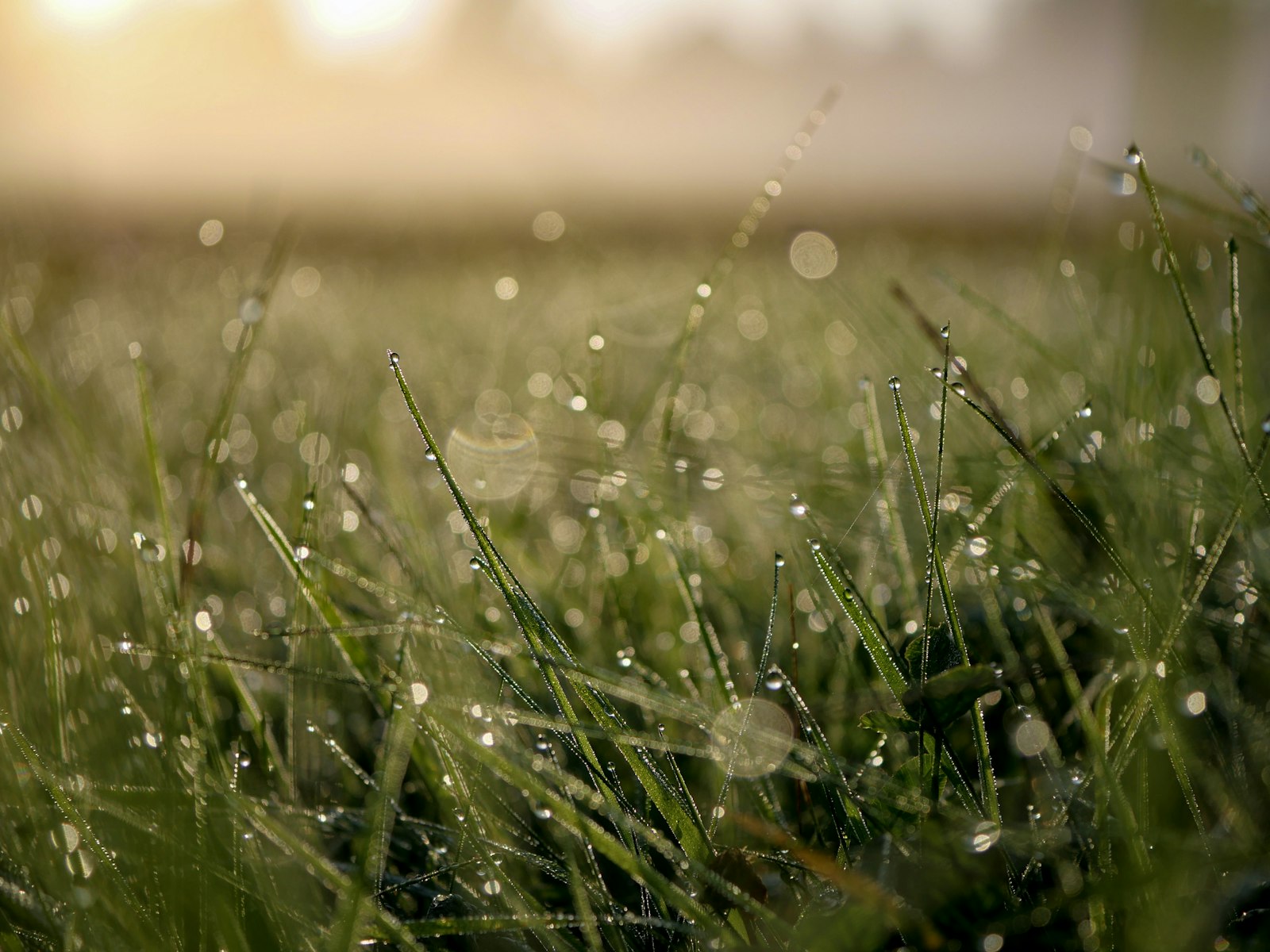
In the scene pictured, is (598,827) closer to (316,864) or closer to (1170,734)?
(316,864)

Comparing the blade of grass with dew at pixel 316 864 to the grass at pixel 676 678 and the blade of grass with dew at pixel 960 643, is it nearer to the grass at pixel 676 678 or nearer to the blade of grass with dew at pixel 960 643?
the grass at pixel 676 678

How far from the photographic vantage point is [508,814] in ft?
2.10

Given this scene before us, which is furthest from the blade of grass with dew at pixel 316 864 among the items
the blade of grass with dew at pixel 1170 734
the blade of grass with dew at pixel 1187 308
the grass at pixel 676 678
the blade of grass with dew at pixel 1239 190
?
the blade of grass with dew at pixel 1239 190

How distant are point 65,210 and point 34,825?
9.90 feet

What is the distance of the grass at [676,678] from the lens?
19.6 inches

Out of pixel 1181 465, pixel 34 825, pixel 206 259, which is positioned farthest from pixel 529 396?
pixel 206 259

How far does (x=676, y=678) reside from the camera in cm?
80

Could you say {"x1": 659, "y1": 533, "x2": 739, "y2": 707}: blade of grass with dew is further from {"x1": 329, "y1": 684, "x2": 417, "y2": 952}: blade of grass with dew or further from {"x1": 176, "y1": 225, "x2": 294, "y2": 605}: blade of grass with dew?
{"x1": 176, "y1": 225, "x2": 294, "y2": 605}: blade of grass with dew

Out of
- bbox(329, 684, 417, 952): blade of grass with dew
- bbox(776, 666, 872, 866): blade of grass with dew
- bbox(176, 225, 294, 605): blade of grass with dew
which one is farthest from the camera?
bbox(176, 225, 294, 605): blade of grass with dew

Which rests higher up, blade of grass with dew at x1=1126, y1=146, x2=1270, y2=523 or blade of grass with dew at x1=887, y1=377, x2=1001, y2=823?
blade of grass with dew at x1=1126, y1=146, x2=1270, y2=523

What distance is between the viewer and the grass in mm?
498

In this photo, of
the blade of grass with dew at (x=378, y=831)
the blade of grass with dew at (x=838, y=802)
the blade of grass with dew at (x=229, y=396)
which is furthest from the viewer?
the blade of grass with dew at (x=229, y=396)

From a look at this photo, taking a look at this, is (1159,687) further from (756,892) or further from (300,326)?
(300,326)

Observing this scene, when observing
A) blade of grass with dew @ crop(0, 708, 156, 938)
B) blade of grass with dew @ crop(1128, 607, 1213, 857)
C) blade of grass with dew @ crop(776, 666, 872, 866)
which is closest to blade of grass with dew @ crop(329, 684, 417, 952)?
blade of grass with dew @ crop(0, 708, 156, 938)
